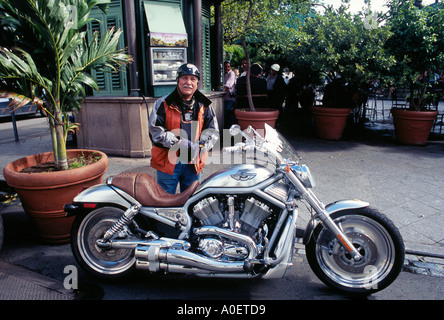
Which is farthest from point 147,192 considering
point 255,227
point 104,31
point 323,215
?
point 104,31

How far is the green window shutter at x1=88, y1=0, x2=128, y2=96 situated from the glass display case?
66cm

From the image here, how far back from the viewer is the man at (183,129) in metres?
3.40

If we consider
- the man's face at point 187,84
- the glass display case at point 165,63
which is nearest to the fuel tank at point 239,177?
the man's face at point 187,84

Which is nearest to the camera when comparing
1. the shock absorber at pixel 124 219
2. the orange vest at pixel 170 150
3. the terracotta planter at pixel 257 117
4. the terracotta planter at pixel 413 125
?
the shock absorber at pixel 124 219

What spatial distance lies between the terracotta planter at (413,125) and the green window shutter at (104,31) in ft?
20.6

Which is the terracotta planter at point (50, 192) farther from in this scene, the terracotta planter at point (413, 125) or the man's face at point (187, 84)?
the terracotta planter at point (413, 125)

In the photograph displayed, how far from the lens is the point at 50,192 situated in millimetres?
3588

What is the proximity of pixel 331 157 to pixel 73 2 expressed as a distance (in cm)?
539

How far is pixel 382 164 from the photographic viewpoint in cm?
666

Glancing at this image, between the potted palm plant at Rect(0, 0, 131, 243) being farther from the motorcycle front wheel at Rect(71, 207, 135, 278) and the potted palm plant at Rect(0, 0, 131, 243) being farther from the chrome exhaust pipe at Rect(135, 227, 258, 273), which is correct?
the chrome exhaust pipe at Rect(135, 227, 258, 273)

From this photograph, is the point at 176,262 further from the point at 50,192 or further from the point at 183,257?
the point at 50,192

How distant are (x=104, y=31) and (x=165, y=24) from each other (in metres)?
1.26
